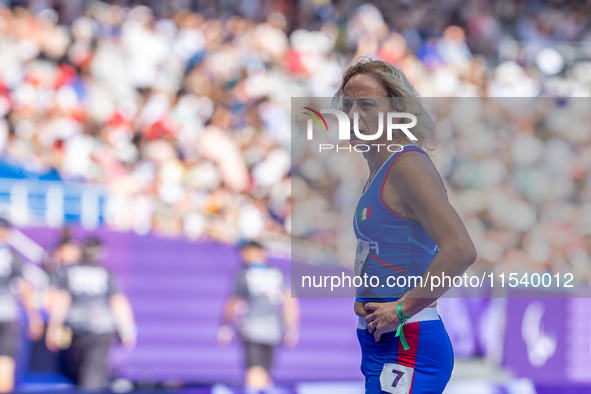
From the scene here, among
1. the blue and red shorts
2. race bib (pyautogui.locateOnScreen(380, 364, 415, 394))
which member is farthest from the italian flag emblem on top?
race bib (pyautogui.locateOnScreen(380, 364, 415, 394))

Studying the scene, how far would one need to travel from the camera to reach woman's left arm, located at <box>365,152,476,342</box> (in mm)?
1698

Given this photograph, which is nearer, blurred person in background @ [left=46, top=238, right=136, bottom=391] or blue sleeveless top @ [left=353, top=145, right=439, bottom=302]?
blue sleeveless top @ [left=353, top=145, right=439, bottom=302]

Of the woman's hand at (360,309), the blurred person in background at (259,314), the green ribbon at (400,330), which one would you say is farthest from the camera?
the blurred person in background at (259,314)

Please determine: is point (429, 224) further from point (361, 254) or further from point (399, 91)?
point (399, 91)

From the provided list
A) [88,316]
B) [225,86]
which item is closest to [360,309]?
[88,316]

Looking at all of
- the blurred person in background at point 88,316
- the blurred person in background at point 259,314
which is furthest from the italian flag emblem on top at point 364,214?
the blurred person in background at point 88,316

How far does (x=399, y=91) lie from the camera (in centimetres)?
194

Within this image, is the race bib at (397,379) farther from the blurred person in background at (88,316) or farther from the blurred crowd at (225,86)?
the blurred person in background at (88,316)

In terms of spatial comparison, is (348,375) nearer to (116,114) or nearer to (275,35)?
(116,114)

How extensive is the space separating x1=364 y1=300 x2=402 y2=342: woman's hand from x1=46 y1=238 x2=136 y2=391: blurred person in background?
4.21 m

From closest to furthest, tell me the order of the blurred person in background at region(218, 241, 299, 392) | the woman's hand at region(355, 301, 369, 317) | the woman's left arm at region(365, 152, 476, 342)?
the woman's left arm at region(365, 152, 476, 342), the woman's hand at region(355, 301, 369, 317), the blurred person in background at region(218, 241, 299, 392)

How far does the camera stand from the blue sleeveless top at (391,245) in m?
1.84

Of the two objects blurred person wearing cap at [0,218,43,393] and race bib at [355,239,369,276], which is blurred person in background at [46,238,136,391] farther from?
race bib at [355,239,369,276]

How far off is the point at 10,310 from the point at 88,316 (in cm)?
68
